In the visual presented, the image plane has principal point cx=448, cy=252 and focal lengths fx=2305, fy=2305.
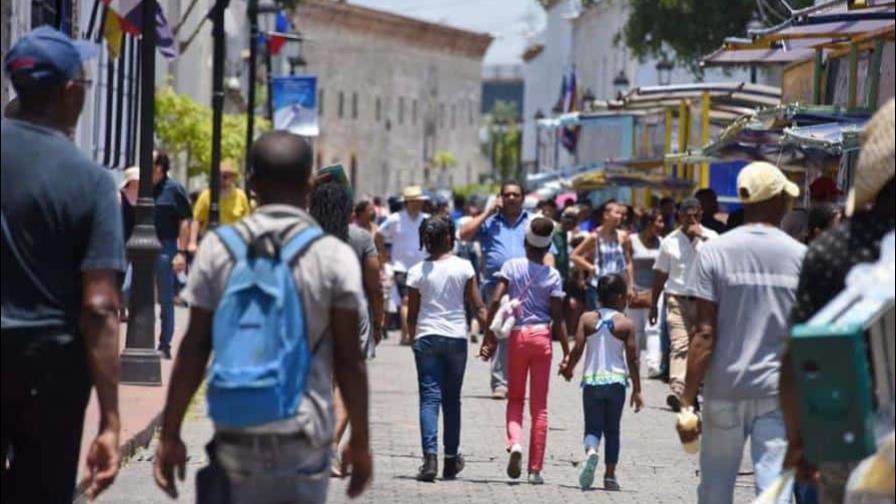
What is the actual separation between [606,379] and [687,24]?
2377 cm

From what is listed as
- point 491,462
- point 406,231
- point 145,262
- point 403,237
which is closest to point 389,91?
point 403,237

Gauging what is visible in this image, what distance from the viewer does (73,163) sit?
7.25 meters

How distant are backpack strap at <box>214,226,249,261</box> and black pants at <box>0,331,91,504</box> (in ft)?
2.31

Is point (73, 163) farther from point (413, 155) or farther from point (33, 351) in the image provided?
point (413, 155)

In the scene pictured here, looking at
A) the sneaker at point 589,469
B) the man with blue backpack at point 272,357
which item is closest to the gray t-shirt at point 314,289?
the man with blue backpack at point 272,357

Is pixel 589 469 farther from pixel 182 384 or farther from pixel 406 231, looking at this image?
pixel 406 231

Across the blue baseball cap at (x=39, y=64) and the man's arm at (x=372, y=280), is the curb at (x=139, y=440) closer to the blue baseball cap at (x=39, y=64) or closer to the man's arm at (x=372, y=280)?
the man's arm at (x=372, y=280)

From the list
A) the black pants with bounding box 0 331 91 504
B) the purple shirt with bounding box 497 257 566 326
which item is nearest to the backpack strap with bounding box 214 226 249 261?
the black pants with bounding box 0 331 91 504

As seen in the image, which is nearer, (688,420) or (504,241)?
(688,420)

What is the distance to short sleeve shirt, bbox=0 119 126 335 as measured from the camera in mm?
7176

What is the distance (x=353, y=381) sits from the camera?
6.97m

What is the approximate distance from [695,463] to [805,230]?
1652 mm

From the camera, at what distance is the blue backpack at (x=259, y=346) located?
6.68 meters

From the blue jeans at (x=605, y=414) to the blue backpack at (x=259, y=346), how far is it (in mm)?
6567
